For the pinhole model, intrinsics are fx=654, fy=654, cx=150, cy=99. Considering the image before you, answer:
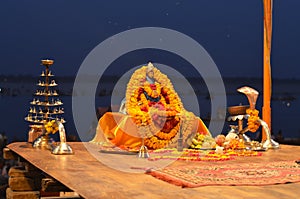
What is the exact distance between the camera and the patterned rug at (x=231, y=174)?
13.4 feet

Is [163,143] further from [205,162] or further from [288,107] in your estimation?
[288,107]

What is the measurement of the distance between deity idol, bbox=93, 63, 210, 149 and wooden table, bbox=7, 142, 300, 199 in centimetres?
38

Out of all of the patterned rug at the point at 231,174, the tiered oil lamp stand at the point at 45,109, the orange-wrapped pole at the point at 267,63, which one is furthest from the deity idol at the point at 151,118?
the patterned rug at the point at 231,174

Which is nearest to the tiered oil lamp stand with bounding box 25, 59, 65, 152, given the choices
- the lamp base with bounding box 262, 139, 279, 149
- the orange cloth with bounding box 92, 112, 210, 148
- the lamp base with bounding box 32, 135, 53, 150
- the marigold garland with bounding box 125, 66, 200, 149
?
the lamp base with bounding box 32, 135, 53, 150

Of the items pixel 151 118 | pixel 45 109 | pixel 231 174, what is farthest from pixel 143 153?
pixel 45 109

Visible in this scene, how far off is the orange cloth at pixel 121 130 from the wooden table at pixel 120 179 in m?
0.32

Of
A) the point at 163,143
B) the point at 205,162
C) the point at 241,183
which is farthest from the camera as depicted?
the point at 163,143

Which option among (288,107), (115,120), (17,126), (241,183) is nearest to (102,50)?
(115,120)

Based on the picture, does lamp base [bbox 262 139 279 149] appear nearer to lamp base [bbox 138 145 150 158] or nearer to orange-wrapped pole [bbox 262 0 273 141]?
orange-wrapped pole [bbox 262 0 273 141]

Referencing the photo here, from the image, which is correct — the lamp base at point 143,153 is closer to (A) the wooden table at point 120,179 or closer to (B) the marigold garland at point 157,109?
(A) the wooden table at point 120,179

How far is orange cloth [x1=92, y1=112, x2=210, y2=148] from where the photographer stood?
19.7 feet

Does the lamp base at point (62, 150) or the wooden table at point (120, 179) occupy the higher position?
the lamp base at point (62, 150)

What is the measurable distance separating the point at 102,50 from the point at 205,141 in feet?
4.19

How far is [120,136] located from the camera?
6105 millimetres
